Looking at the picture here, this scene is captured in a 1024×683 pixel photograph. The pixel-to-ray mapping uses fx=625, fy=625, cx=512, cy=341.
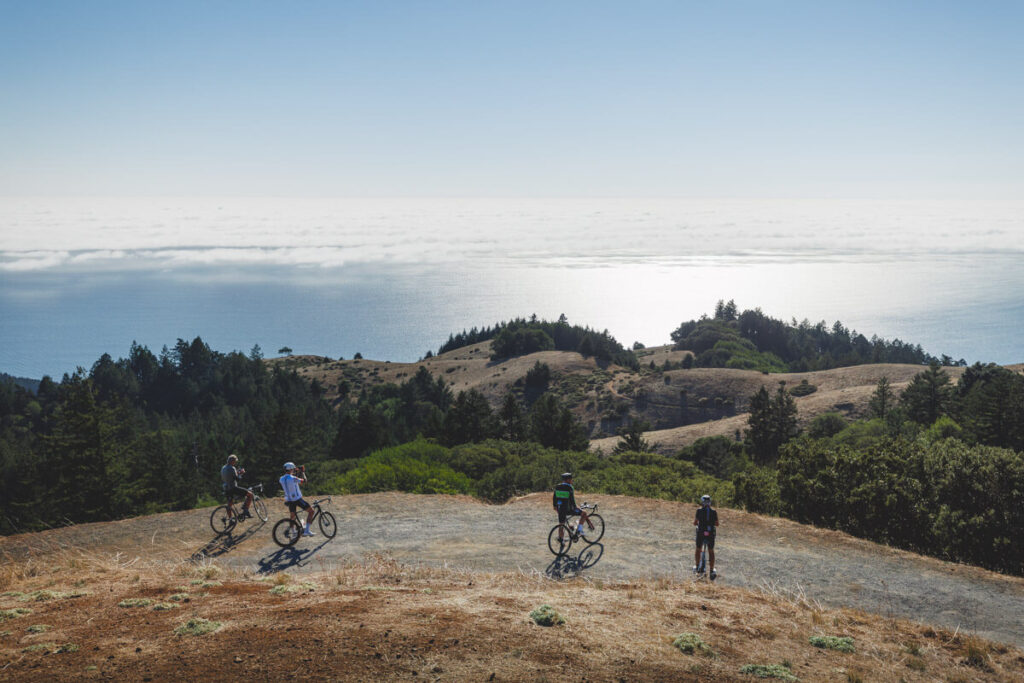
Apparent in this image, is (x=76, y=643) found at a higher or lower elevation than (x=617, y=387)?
higher

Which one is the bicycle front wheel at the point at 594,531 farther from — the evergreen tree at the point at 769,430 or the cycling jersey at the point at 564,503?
the evergreen tree at the point at 769,430

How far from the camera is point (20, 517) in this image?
55.7 meters

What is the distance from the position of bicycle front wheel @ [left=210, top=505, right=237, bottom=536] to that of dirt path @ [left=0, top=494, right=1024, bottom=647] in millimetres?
356

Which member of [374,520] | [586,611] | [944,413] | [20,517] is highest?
[586,611]

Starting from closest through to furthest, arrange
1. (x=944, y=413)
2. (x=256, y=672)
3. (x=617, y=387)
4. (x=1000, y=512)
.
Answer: (x=256, y=672), (x=1000, y=512), (x=944, y=413), (x=617, y=387)

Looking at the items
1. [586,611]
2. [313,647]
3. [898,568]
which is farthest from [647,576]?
[313,647]

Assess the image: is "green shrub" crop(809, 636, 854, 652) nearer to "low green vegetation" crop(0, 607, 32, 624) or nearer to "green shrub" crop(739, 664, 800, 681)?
"green shrub" crop(739, 664, 800, 681)

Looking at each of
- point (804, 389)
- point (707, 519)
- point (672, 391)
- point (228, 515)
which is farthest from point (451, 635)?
point (672, 391)

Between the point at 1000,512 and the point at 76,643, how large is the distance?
2457 cm

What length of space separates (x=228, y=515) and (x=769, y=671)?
16.7m

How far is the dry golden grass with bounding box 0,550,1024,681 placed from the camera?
383 inches

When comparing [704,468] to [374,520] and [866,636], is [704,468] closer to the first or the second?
[374,520]

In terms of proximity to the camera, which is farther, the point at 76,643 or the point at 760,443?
the point at 760,443

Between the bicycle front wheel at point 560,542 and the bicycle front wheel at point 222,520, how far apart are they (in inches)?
409
